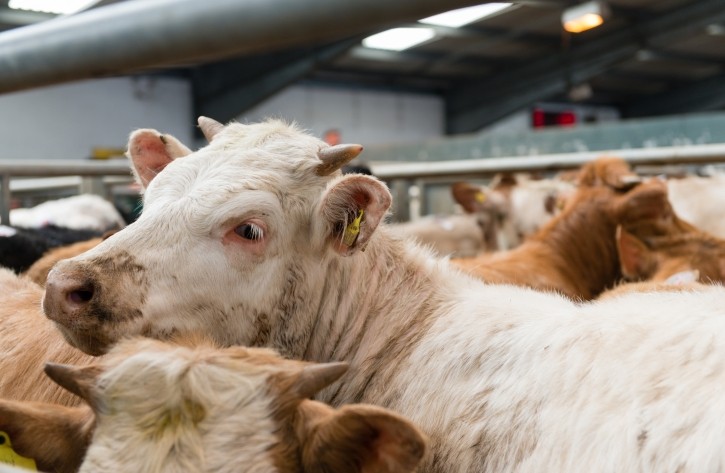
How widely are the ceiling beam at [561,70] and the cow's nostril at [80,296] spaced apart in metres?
15.9

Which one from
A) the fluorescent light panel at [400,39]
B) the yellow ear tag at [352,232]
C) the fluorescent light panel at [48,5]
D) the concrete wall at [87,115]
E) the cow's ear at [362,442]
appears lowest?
the concrete wall at [87,115]

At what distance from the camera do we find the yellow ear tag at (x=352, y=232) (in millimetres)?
2213

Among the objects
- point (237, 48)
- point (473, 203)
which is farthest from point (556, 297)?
point (473, 203)

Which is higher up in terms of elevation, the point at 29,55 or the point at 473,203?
the point at 29,55

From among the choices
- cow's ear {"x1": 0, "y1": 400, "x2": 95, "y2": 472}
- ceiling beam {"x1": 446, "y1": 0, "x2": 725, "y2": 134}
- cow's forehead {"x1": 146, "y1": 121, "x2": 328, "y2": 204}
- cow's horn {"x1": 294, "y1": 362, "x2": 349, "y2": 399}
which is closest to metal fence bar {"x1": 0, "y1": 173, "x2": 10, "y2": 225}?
cow's forehead {"x1": 146, "y1": 121, "x2": 328, "y2": 204}

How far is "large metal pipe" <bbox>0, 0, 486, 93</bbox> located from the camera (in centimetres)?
125

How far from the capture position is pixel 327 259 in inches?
90.7

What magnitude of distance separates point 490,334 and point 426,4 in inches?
40.7

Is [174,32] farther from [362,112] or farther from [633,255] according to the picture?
[362,112]

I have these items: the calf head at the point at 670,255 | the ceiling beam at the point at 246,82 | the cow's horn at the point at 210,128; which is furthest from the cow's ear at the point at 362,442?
the ceiling beam at the point at 246,82

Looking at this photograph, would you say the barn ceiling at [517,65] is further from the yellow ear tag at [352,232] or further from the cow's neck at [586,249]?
the yellow ear tag at [352,232]

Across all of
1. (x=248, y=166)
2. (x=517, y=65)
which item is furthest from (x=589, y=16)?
(x=517, y=65)

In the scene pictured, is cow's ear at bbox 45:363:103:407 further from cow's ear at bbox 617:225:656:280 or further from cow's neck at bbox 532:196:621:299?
cow's neck at bbox 532:196:621:299

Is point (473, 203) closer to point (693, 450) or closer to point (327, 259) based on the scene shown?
point (327, 259)
